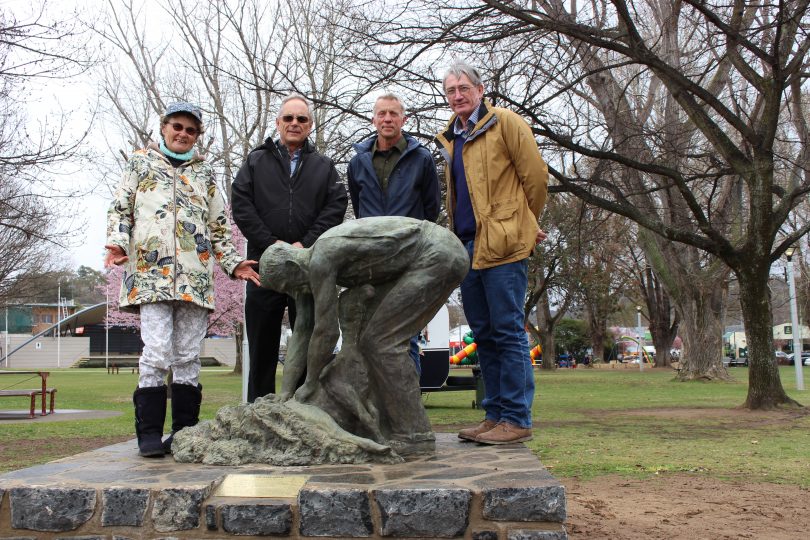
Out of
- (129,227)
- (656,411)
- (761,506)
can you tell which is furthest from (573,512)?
(656,411)

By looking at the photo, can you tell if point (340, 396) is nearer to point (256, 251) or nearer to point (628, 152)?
point (256, 251)

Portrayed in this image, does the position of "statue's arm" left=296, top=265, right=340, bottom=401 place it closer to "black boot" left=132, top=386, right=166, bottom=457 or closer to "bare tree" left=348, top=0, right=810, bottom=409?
"black boot" left=132, top=386, right=166, bottom=457

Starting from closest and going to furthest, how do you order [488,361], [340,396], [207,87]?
1. [340,396]
2. [488,361]
3. [207,87]

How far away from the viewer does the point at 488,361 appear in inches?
186

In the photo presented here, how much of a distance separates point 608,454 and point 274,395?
4.85 metres

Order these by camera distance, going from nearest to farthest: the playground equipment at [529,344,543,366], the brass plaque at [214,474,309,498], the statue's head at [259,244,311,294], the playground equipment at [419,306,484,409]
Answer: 1. the brass plaque at [214,474,309,498]
2. the statue's head at [259,244,311,294]
3. the playground equipment at [419,306,484,409]
4. the playground equipment at [529,344,543,366]

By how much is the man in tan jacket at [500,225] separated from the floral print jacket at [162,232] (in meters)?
1.58

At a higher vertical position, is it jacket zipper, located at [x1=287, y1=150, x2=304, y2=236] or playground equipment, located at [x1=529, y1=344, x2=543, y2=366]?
jacket zipper, located at [x1=287, y1=150, x2=304, y2=236]

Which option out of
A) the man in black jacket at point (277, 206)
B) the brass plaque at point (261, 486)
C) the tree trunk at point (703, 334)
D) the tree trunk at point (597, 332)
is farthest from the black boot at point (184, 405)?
the tree trunk at point (597, 332)

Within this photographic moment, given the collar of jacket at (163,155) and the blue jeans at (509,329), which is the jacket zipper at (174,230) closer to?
the collar of jacket at (163,155)

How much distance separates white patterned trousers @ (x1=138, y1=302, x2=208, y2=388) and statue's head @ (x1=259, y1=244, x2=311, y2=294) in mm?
538

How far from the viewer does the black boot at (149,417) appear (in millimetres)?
4289

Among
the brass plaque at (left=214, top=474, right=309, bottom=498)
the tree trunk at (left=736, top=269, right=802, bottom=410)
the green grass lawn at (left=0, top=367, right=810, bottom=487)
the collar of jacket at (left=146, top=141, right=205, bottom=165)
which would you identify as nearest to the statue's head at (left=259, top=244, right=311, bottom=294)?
the collar of jacket at (left=146, top=141, right=205, bottom=165)

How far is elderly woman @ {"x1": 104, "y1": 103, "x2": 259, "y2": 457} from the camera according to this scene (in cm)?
430
